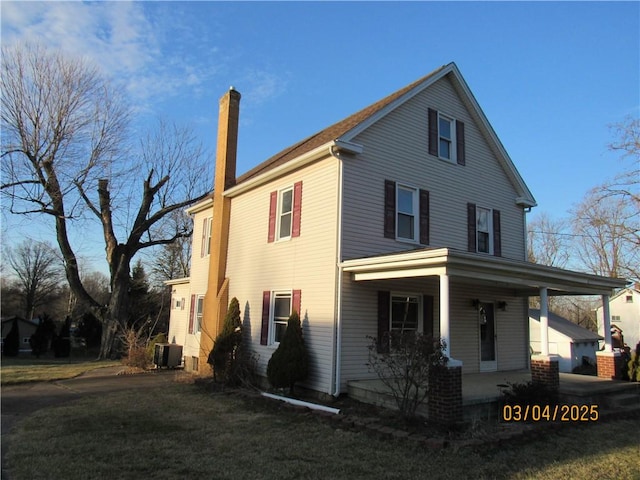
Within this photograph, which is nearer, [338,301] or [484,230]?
[338,301]

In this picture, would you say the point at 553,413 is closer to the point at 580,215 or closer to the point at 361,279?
the point at 361,279

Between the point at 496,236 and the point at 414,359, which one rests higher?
the point at 496,236

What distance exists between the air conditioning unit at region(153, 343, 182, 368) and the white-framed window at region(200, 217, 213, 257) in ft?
12.0

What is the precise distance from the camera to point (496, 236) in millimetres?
14414

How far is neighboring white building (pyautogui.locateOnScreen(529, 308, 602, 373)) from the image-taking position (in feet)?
63.8

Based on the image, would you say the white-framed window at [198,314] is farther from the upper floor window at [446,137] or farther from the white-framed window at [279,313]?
the upper floor window at [446,137]

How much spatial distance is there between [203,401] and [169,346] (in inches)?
301

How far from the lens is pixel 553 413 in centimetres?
894

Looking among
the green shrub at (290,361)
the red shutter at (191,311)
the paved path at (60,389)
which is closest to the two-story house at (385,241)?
the green shrub at (290,361)

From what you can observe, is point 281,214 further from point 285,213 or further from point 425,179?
point 425,179

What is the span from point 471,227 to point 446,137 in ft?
9.12

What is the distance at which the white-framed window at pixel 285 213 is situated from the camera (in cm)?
1283

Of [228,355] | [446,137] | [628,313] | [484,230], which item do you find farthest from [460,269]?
[628,313]
